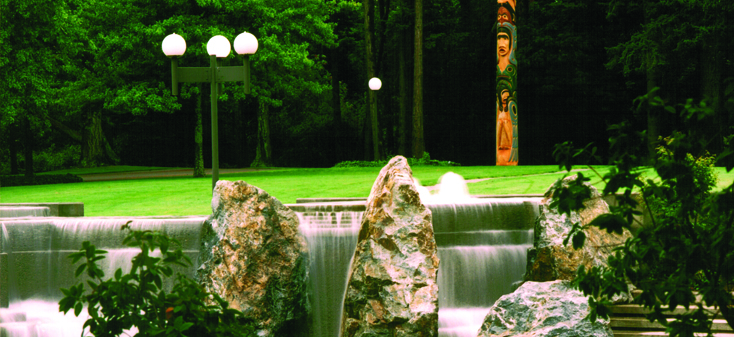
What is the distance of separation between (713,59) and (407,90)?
1423cm

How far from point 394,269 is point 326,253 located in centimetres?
150

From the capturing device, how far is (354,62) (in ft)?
122

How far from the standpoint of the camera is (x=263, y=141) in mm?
34562

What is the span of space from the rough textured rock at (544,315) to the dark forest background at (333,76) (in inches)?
453

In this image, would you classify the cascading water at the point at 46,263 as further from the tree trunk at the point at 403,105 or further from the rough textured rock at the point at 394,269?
the tree trunk at the point at 403,105

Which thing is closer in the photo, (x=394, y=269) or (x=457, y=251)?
(x=394, y=269)

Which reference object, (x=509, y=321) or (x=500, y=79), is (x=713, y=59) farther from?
(x=509, y=321)

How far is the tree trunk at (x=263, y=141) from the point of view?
3416 centimetres

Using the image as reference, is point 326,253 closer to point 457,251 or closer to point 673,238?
point 457,251

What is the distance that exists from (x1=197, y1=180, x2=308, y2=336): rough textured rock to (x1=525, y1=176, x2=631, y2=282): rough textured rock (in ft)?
9.27

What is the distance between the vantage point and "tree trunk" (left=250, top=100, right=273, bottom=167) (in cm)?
3416

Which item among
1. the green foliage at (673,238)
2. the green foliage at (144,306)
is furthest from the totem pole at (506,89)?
the green foliage at (144,306)

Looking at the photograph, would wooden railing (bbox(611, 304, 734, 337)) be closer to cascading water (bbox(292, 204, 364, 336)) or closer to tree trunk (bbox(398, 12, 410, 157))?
cascading water (bbox(292, 204, 364, 336))

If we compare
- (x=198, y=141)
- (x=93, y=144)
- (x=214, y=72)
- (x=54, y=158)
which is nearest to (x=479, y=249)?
(x=214, y=72)
